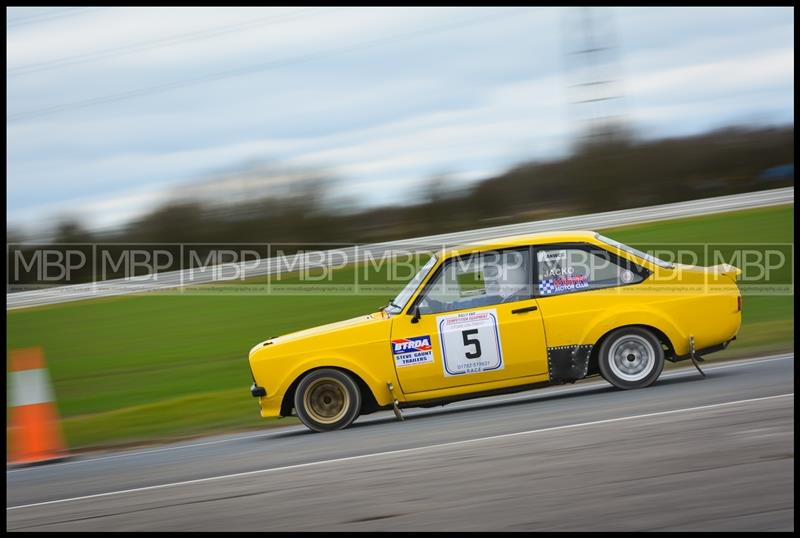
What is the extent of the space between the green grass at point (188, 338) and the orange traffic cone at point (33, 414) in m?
1.02

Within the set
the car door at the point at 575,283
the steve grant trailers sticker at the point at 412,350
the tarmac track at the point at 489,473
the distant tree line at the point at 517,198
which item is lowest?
the tarmac track at the point at 489,473

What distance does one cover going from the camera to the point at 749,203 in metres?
22.1

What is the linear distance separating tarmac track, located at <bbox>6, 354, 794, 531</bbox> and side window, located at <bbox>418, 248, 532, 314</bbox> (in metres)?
1.05

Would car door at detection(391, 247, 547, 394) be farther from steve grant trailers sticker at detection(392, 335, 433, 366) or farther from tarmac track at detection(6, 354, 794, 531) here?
tarmac track at detection(6, 354, 794, 531)

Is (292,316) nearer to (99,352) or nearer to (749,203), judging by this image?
(99,352)

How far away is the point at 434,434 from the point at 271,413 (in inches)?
73.9

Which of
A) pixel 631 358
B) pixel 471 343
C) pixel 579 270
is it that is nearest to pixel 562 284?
pixel 579 270

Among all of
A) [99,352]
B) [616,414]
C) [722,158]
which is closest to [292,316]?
[99,352]

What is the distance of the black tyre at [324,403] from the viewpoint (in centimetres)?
848

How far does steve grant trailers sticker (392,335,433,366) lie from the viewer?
842 centimetres

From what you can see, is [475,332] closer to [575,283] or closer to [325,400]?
[575,283]

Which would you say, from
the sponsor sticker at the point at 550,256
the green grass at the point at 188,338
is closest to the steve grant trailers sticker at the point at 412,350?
the sponsor sticker at the point at 550,256

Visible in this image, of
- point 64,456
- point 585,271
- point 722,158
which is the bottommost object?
point 64,456

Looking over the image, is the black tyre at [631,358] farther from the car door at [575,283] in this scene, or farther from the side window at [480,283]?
the side window at [480,283]
